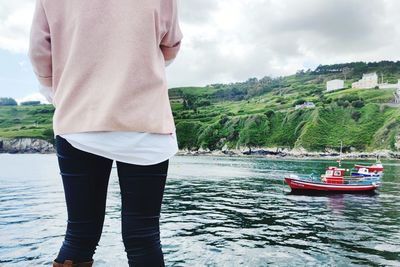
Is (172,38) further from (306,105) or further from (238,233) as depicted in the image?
(306,105)

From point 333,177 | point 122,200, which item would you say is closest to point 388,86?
point 333,177

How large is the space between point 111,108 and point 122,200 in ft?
1.43

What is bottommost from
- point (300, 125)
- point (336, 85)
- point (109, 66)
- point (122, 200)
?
point (122, 200)

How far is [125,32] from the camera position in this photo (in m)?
1.58

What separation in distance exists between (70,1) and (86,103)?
19.3 inches

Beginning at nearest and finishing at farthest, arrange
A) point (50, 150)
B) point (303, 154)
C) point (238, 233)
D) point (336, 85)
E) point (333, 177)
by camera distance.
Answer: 1. point (238, 233)
2. point (333, 177)
3. point (303, 154)
4. point (50, 150)
5. point (336, 85)

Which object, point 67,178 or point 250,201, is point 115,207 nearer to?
point 250,201

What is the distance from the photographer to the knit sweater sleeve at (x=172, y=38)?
5.81 feet

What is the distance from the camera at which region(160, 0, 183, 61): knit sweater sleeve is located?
177cm

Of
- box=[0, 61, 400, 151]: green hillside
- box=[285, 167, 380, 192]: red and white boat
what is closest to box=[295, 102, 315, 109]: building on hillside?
box=[0, 61, 400, 151]: green hillside

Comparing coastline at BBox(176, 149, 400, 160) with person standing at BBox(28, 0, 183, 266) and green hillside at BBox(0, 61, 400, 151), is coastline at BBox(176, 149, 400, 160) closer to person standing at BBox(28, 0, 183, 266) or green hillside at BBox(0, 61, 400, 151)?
green hillside at BBox(0, 61, 400, 151)

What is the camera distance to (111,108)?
1509 millimetres

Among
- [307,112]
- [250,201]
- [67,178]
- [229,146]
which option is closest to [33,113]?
[229,146]

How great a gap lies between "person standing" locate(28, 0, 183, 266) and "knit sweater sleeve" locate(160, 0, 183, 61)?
0.12 ft
